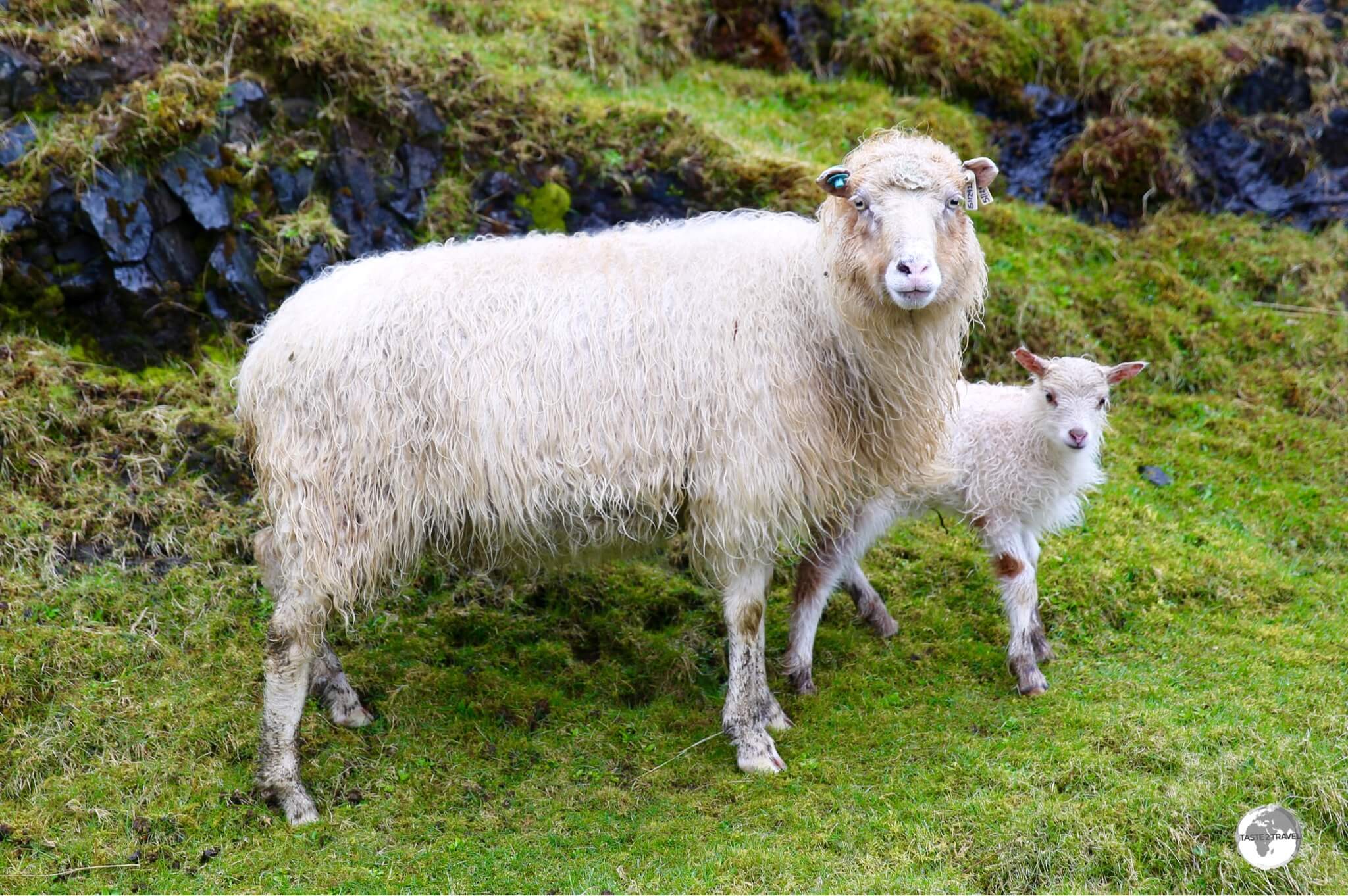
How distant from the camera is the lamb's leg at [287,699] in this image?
6082mm

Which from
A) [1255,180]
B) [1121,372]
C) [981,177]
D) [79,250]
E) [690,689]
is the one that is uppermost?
[981,177]

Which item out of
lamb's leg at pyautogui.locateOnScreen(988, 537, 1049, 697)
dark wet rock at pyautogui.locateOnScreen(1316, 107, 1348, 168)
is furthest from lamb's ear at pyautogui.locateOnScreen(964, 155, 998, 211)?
dark wet rock at pyautogui.locateOnScreen(1316, 107, 1348, 168)

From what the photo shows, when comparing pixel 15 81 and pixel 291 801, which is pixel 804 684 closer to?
pixel 291 801

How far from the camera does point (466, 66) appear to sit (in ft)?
32.6

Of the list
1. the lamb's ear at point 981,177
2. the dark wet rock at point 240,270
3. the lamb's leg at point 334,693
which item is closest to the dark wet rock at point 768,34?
the dark wet rock at point 240,270

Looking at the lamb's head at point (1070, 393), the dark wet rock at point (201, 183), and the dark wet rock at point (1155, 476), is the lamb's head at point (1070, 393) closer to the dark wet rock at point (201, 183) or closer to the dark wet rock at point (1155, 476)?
the dark wet rock at point (1155, 476)

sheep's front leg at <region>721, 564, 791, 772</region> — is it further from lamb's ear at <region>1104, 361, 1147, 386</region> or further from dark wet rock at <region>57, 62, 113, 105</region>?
dark wet rock at <region>57, 62, 113, 105</region>

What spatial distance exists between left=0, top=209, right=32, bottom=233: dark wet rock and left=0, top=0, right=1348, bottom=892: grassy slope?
36.3 inches

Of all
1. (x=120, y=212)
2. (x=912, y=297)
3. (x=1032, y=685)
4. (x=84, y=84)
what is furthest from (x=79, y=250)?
(x=1032, y=685)

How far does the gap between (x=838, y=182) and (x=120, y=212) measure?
5.55 metres

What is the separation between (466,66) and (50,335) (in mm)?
4179

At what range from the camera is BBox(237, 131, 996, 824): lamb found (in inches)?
238

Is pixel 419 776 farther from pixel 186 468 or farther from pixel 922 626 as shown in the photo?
pixel 922 626

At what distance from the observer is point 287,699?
614 centimetres
